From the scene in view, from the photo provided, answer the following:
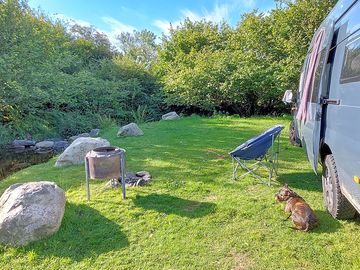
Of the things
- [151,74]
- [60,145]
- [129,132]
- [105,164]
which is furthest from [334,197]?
[151,74]

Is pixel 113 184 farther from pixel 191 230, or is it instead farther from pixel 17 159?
pixel 17 159

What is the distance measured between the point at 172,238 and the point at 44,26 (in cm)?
1259

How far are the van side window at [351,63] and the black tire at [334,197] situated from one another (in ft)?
2.93

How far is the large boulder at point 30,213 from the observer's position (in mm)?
2965

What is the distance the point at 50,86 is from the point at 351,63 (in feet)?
35.1

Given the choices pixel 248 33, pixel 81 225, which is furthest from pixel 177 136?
pixel 248 33

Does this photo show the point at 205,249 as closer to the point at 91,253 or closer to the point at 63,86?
the point at 91,253

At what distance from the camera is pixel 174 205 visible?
12.3 feet


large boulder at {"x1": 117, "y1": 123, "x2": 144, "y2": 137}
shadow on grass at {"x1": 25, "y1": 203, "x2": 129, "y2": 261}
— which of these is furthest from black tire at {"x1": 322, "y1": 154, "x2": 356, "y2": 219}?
large boulder at {"x1": 117, "y1": 123, "x2": 144, "y2": 137}

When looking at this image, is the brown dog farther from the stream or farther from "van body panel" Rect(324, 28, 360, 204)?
the stream

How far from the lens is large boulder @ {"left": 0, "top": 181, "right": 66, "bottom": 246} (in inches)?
117

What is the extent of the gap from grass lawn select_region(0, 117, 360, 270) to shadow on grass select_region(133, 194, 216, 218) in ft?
0.04

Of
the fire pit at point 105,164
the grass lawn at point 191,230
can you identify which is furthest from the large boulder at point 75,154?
the fire pit at point 105,164

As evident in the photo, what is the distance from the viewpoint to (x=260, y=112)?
579 inches
